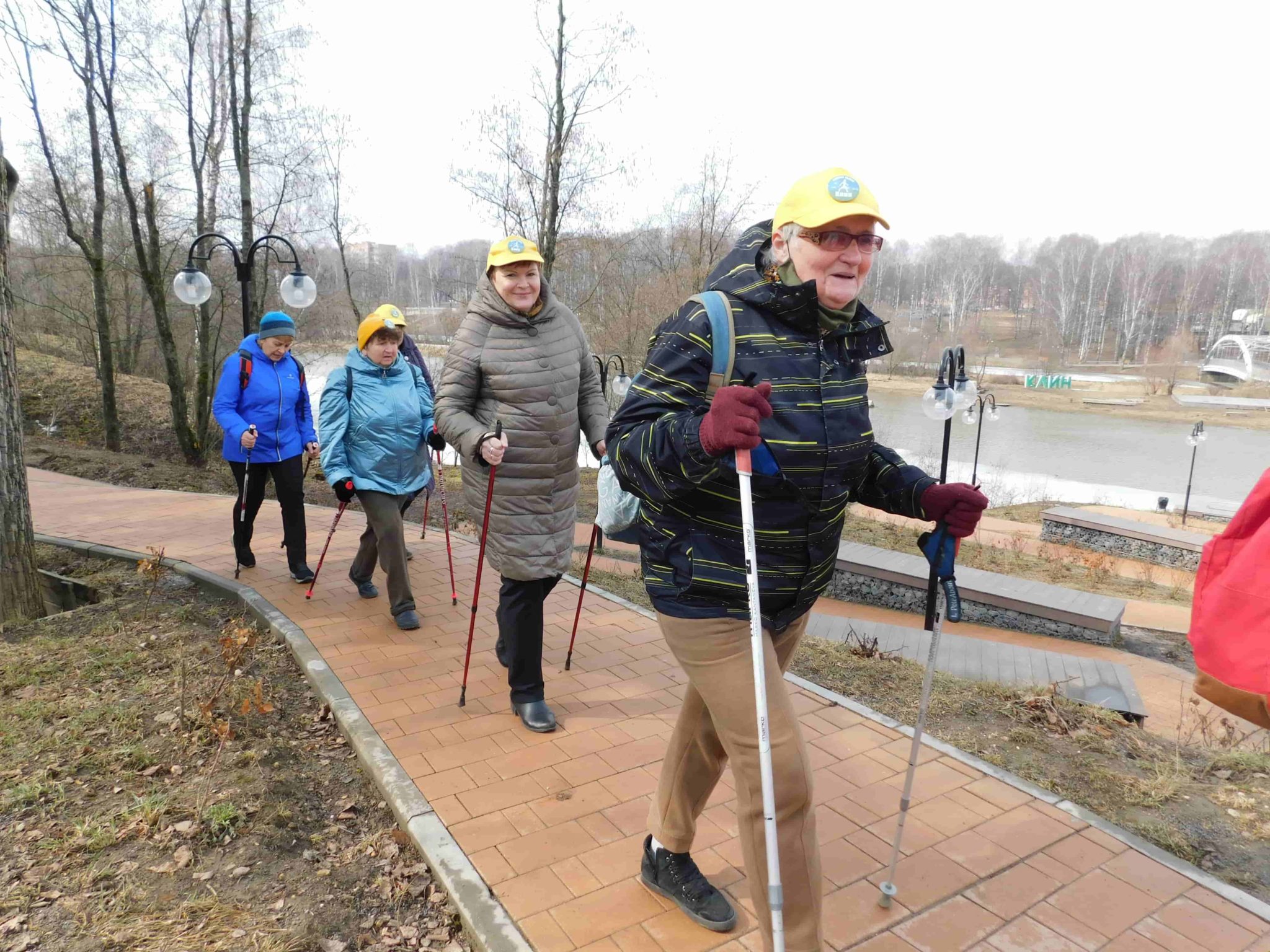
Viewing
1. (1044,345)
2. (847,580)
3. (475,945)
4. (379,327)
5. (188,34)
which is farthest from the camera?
(1044,345)

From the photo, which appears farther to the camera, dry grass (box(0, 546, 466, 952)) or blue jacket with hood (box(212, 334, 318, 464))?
blue jacket with hood (box(212, 334, 318, 464))

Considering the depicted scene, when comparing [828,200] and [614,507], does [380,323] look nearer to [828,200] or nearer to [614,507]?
[614,507]

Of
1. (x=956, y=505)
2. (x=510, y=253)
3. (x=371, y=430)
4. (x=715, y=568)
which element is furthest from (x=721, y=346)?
(x=371, y=430)

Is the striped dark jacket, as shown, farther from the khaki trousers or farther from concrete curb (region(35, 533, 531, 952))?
concrete curb (region(35, 533, 531, 952))

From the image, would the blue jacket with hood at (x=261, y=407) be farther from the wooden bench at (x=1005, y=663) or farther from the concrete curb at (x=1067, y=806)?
the wooden bench at (x=1005, y=663)

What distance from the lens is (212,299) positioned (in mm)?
16781

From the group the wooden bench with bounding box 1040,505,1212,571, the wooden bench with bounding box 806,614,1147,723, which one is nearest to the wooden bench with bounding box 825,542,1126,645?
the wooden bench with bounding box 806,614,1147,723

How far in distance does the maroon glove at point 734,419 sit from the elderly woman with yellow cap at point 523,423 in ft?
5.87

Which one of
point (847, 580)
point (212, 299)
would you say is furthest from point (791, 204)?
point (212, 299)

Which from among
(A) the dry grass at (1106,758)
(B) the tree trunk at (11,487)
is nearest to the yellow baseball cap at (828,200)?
(A) the dry grass at (1106,758)

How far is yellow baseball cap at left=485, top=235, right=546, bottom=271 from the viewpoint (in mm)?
3436

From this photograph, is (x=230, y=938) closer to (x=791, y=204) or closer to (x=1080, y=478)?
(x=791, y=204)

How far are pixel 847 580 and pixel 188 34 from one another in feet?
45.2

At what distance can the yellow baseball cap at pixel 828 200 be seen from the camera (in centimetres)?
190
